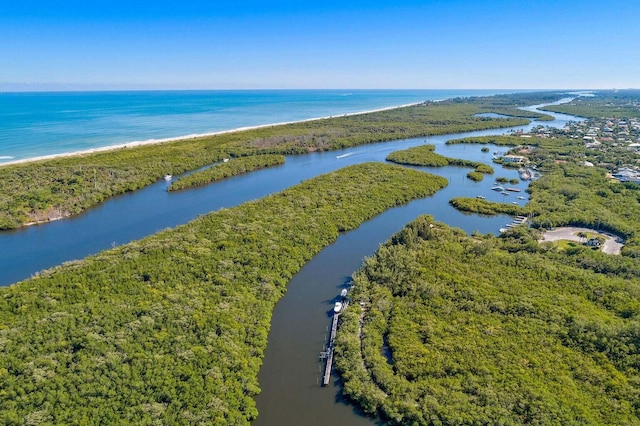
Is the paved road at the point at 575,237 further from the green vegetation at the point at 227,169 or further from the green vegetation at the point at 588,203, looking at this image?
the green vegetation at the point at 227,169

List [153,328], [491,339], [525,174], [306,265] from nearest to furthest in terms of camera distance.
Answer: [153,328] < [491,339] < [306,265] < [525,174]

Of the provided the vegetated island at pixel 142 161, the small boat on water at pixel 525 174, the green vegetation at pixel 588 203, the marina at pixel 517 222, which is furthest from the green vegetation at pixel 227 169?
the green vegetation at pixel 588 203

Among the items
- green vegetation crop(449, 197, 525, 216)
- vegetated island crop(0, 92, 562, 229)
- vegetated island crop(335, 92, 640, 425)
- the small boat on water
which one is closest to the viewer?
vegetated island crop(335, 92, 640, 425)

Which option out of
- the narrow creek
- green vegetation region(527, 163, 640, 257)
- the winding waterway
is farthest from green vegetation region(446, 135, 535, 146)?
the narrow creek

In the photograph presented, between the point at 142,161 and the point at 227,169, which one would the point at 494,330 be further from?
the point at 142,161

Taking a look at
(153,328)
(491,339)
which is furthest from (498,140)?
(153,328)

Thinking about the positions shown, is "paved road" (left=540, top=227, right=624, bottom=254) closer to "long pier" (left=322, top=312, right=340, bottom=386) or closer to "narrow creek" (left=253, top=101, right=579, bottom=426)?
"narrow creek" (left=253, top=101, right=579, bottom=426)
